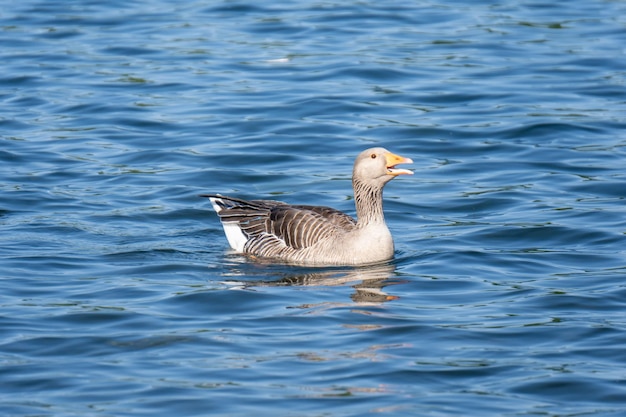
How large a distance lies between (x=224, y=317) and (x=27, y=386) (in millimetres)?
2377

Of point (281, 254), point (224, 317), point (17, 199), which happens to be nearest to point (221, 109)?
point (17, 199)

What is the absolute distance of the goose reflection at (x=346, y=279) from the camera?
1257cm

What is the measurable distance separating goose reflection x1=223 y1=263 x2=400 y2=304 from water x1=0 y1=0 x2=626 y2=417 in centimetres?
4

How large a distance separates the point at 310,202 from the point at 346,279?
3565 mm

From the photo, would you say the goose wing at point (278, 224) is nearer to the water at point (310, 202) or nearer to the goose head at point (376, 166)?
the water at point (310, 202)

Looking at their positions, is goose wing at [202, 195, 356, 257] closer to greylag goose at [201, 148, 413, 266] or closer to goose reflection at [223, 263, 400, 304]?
greylag goose at [201, 148, 413, 266]

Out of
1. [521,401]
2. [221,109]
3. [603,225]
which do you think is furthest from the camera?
[221,109]

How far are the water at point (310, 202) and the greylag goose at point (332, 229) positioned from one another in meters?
0.23

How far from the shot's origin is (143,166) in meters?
18.2

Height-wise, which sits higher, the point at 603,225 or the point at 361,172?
the point at 361,172

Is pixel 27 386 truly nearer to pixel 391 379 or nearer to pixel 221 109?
pixel 391 379

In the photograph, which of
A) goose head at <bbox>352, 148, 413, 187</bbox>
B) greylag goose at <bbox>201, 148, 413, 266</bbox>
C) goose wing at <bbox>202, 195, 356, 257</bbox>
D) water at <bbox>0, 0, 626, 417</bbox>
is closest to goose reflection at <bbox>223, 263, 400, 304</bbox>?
water at <bbox>0, 0, 626, 417</bbox>

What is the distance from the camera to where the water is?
1013 cm

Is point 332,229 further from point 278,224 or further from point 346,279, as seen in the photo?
point 346,279
